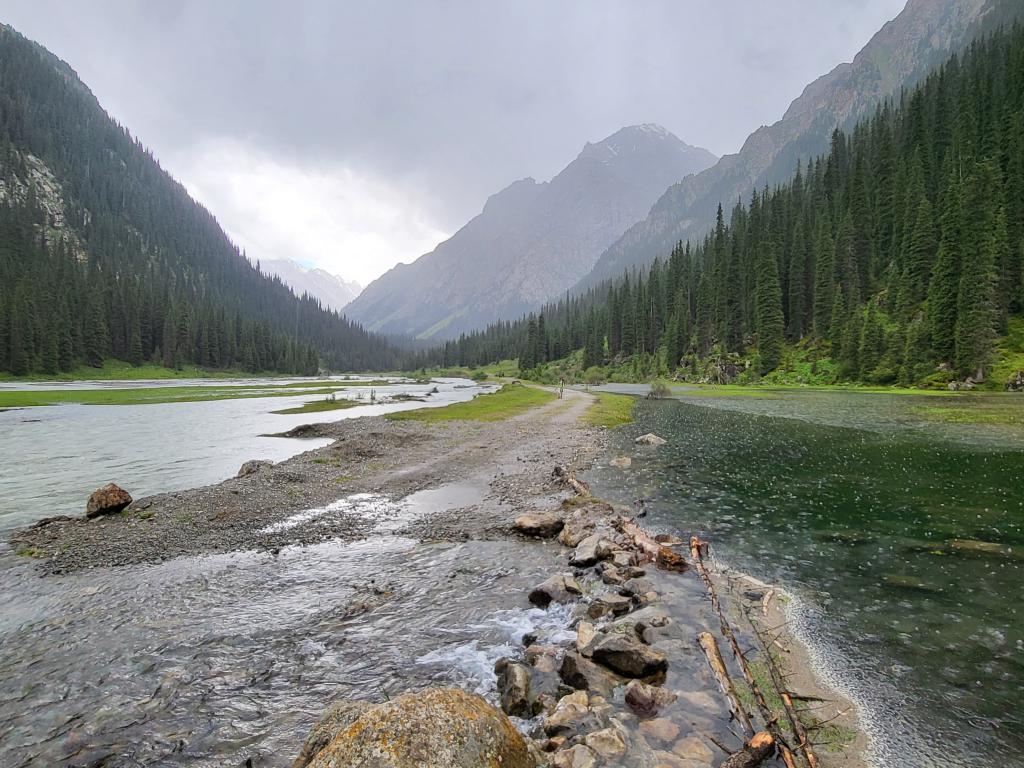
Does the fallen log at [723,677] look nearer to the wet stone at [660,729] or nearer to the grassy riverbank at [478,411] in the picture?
the wet stone at [660,729]

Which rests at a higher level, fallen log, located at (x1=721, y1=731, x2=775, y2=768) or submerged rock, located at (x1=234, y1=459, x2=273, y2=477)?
fallen log, located at (x1=721, y1=731, x2=775, y2=768)

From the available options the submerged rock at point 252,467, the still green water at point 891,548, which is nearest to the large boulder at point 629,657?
the still green water at point 891,548

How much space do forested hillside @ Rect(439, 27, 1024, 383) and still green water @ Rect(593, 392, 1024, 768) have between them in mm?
45336

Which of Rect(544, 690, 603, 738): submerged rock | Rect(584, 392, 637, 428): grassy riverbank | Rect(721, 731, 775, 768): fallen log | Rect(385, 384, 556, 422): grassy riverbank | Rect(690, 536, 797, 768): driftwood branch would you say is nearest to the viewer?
Rect(721, 731, 775, 768): fallen log

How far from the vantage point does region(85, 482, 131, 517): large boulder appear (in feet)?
63.0

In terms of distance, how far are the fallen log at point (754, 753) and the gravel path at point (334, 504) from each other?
12.0m

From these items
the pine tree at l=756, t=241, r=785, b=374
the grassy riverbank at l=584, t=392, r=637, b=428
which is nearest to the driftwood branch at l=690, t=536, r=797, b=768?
the grassy riverbank at l=584, t=392, r=637, b=428

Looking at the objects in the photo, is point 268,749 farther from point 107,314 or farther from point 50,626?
point 107,314

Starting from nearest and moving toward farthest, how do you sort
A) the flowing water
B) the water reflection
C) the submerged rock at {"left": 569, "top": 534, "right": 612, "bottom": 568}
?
the water reflection < the submerged rock at {"left": 569, "top": 534, "right": 612, "bottom": 568} < the flowing water

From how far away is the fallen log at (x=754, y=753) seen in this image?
19.8 ft

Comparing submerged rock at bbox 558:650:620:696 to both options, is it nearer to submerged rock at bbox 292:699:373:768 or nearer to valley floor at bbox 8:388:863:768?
valley floor at bbox 8:388:863:768

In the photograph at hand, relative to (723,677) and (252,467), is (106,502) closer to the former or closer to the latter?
(252,467)

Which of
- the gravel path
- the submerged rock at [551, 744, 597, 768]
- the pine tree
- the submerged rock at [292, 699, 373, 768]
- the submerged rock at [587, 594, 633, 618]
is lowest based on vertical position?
the gravel path

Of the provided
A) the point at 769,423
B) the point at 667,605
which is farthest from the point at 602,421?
the point at 667,605
